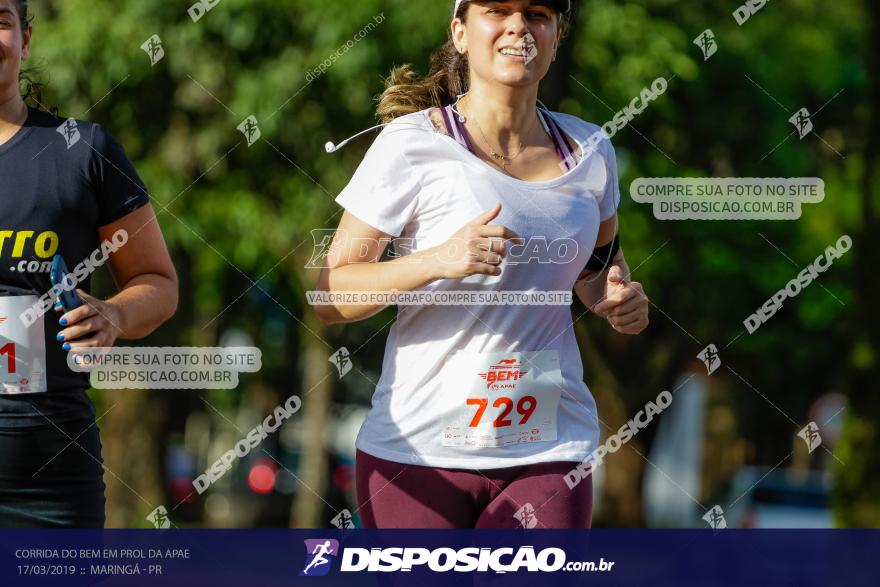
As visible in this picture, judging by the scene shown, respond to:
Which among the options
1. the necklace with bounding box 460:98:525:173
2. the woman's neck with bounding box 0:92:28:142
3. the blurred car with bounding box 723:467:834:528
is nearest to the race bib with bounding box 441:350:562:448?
the necklace with bounding box 460:98:525:173

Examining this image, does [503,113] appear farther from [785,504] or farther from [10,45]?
[785,504]

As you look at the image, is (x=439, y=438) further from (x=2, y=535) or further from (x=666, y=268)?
(x=666, y=268)

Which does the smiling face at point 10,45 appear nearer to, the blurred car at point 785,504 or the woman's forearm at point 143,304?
the woman's forearm at point 143,304

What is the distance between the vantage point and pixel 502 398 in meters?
3.45

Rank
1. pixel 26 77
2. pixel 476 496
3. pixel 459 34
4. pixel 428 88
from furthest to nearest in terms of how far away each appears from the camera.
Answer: pixel 26 77 → pixel 428 88 → pixel 459 34 → pixel 476 496

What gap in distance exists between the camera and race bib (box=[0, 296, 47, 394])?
11.0ft

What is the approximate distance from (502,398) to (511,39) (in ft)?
2.81

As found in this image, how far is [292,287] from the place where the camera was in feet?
28.8

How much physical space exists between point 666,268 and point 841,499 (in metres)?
3.09

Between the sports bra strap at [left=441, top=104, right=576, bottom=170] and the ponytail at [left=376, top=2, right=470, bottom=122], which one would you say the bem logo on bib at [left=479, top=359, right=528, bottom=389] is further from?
the ponytail at [left=376, top=2, right=470, bottom=122]

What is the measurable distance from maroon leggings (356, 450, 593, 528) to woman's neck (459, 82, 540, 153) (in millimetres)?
790

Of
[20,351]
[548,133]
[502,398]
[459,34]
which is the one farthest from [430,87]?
[20,351]

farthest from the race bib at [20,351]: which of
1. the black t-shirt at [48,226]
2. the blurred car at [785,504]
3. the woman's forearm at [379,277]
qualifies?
the blurred car at [785,504]

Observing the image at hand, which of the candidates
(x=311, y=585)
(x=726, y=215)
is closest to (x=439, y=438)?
(x=311, y=585)
